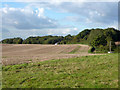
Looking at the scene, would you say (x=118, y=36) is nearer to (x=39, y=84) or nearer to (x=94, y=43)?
(x=94, y=43)

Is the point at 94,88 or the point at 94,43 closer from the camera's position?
the point at 94,88

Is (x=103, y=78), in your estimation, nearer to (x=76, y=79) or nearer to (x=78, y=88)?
(x=76, y=79)

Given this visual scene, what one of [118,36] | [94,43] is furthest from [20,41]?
[94,43]

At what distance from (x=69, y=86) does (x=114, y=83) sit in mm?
2239

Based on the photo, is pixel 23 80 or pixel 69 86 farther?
pixel 23 80

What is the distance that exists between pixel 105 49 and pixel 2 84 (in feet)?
171

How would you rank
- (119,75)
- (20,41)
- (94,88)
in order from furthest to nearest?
(20,41) < (119,75) < (94,88)

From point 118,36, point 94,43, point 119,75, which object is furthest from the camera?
point 118,36

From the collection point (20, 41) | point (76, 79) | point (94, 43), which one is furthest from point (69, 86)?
point (20, 41)

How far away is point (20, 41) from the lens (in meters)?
144

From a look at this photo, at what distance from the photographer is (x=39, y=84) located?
8984 mm

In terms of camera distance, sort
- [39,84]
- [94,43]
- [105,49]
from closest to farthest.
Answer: [39,84]
[105,49]
[94,43]

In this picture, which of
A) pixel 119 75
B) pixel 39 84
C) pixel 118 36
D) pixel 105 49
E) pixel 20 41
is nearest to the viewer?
pixel 39 84

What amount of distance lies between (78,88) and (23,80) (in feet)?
12.3
